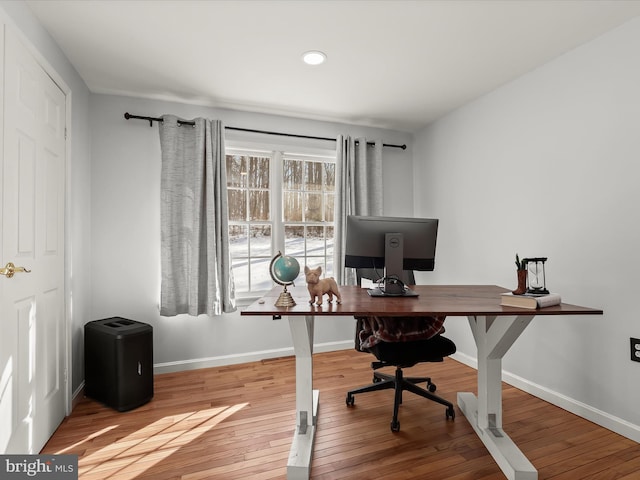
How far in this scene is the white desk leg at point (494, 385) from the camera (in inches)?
71.4

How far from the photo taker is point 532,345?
9.01ft

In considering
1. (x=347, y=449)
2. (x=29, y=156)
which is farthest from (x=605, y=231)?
(x=29, y=156)

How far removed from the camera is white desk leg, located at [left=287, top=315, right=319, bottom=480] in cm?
180

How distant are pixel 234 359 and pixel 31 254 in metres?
1.98

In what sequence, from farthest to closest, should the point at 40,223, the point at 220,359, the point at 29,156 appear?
the point at 220,359, the point at 40,223, the point at 29,156

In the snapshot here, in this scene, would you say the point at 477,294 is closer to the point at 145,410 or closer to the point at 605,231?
the point at 605,231

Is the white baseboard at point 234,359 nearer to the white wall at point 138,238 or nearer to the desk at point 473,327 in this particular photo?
the white wall at point 138,238

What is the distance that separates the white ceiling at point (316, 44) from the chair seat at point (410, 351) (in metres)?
1.96

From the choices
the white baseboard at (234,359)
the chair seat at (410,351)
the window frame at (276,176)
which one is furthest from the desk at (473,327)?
the window frame at (276,176)

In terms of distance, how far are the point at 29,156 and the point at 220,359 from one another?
7.35 ft

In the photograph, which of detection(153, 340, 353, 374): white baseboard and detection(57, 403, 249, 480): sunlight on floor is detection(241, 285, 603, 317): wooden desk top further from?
detection(153, 340, 353, 374): white baseboard

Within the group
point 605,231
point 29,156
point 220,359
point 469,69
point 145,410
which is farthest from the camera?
point 220,359

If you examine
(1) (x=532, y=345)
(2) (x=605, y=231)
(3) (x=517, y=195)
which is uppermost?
(3) (x=517, y=195)

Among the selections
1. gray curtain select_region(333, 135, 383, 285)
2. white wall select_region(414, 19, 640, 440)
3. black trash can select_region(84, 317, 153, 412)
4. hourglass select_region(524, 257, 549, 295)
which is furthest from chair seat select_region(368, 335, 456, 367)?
black trash can select_region(84, 317, 153, 412)
